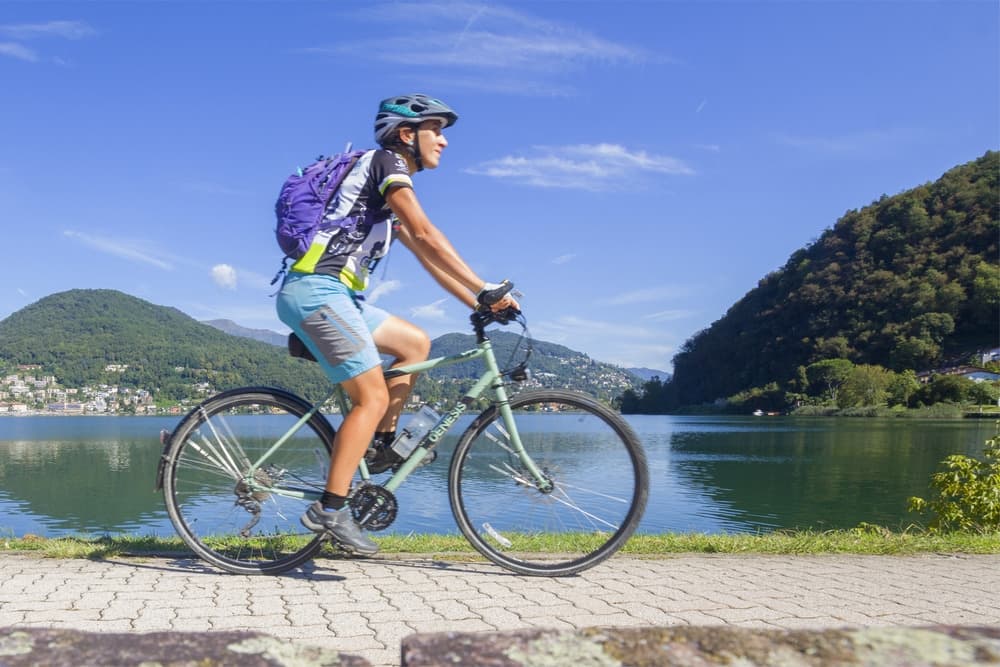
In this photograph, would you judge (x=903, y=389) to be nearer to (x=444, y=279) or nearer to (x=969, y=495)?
(x=969, y=495)

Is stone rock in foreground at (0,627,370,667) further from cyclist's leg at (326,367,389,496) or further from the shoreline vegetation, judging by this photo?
the shoreline vegetation

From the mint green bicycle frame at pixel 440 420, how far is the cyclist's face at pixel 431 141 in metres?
0.95

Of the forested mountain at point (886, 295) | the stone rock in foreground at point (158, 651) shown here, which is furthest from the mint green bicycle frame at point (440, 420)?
the forested mountain at point (886, 295)

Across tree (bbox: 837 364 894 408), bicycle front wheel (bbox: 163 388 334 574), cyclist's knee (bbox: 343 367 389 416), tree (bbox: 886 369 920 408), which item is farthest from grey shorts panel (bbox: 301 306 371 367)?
tree (bbox: 837 364 894 408)

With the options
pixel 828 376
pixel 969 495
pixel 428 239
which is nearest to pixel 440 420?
pixel 428 239

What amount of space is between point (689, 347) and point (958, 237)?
52684 millimetres

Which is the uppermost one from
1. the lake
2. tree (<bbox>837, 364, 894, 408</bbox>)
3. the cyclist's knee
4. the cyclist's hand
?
tree (<bbox>837, 364, 894, 408</bbox>)

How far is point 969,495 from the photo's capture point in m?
8.10

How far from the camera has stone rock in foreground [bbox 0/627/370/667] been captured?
98 centimetres

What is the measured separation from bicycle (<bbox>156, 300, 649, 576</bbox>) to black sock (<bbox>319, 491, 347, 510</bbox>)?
178 millimetres

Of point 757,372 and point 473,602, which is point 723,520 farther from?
point 757,372

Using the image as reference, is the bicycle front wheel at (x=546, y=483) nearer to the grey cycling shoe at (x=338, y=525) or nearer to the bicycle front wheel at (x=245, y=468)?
the grey cycling shoe at (x=338, y=525)

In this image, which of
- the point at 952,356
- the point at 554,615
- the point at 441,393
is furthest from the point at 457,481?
the point at 952,356

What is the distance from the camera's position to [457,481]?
13.6 ft
